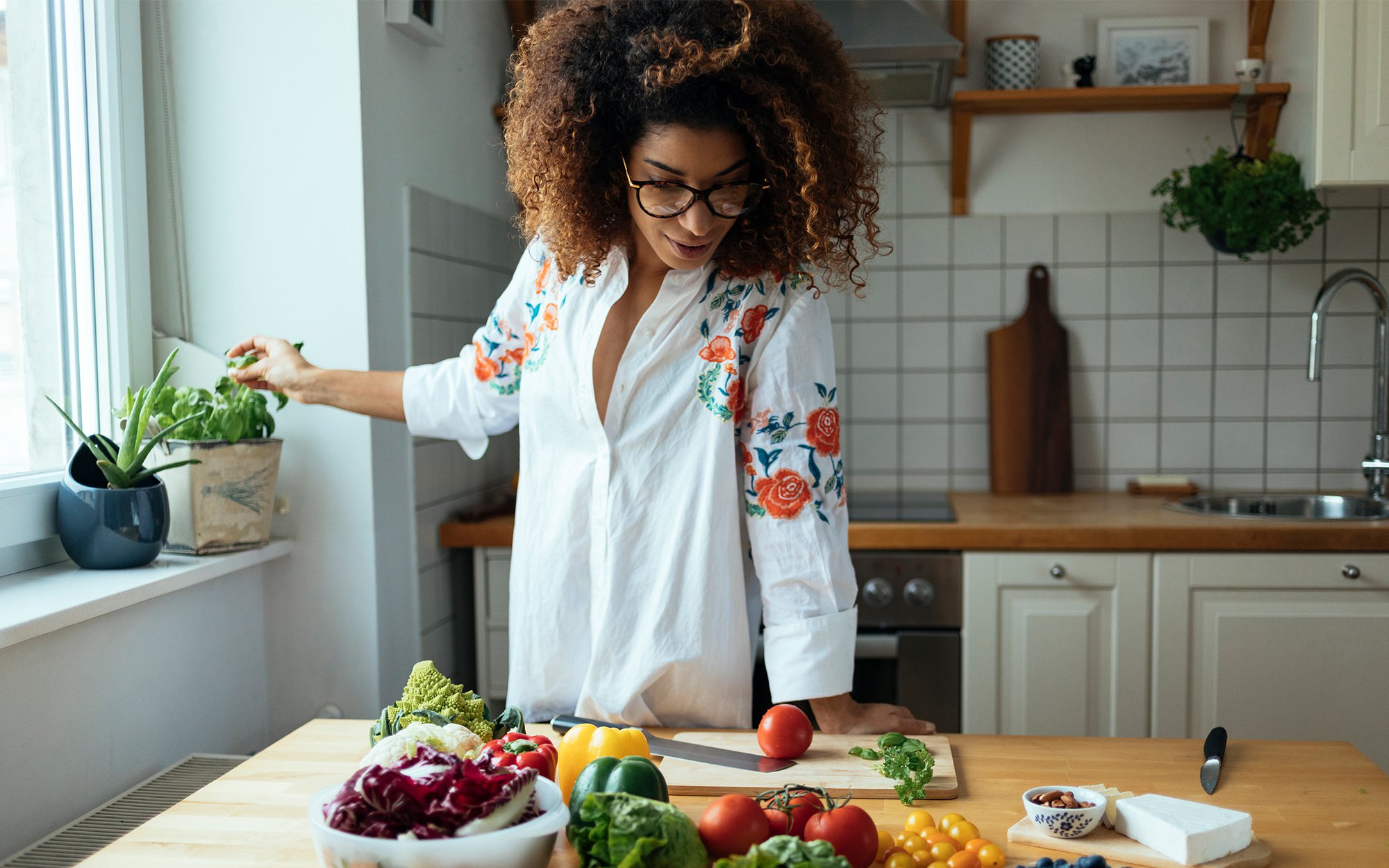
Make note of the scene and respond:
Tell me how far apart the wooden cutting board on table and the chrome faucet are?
0.53 m

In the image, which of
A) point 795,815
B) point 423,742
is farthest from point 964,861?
point 423,742

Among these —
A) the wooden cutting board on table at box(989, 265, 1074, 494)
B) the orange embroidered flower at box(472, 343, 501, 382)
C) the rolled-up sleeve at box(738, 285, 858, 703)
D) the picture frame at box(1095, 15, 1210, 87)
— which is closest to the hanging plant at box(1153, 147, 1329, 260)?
the picture frame at box(1095, 15, 1210, 87)

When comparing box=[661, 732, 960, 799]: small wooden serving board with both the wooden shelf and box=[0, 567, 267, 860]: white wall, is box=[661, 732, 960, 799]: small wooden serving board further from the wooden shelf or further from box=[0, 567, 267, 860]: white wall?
the wooden shelf

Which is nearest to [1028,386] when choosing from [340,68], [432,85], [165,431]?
[432,85]

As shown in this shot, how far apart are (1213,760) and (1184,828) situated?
221mm

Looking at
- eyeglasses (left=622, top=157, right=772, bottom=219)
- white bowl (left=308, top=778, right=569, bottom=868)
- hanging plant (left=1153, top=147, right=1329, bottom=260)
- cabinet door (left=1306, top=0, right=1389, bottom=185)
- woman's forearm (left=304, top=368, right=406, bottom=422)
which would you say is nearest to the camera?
white bowl (left=308, top=778, right=569, bottom=868)

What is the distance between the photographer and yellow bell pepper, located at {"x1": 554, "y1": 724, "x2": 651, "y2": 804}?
98 centimetres

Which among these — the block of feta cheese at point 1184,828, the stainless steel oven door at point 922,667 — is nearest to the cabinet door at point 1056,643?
the stainless steel oven door at point 922,667

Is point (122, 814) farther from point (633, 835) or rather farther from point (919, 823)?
point (919, 823)

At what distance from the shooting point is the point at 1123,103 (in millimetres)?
2521

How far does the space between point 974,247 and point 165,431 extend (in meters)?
1.90

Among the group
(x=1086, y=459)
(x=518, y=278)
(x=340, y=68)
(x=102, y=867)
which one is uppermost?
(x=340, y=68)

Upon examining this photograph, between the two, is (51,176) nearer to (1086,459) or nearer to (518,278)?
(518,278)

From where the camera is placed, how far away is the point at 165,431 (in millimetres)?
1562
